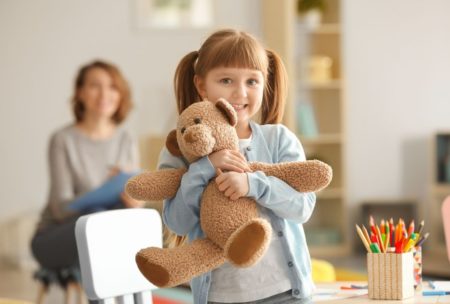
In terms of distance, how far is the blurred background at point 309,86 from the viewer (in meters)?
5.89

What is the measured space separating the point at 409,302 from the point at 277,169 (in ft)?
1.21

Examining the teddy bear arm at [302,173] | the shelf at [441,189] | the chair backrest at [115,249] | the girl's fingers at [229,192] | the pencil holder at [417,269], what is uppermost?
the teddy bear arm at [302,173]

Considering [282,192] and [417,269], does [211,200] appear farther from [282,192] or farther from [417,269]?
[417,269]

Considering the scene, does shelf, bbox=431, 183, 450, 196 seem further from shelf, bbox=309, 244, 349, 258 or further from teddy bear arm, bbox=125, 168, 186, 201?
teddy bear arm, bbox=125, 168, 186, 201

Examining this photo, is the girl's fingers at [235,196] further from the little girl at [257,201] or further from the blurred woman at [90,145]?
the blurred woman at [90,145]

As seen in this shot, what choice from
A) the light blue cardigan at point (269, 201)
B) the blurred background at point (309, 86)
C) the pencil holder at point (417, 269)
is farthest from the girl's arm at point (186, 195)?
the blurred background at point (309, 86)

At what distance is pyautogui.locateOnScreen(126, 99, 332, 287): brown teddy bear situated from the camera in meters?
1.35

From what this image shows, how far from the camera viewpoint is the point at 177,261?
1372mm

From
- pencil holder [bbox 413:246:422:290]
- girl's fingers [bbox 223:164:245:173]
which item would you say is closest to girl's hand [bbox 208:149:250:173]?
girl's fingers [bbox 223:164:245:173]

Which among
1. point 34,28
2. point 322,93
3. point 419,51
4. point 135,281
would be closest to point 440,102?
point 419,51

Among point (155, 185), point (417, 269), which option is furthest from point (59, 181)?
point (155, 185)

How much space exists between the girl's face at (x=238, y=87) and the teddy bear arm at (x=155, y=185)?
160mm

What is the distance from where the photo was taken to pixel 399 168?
6.20 meters

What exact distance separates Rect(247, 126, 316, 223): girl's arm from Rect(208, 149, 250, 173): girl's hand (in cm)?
2
